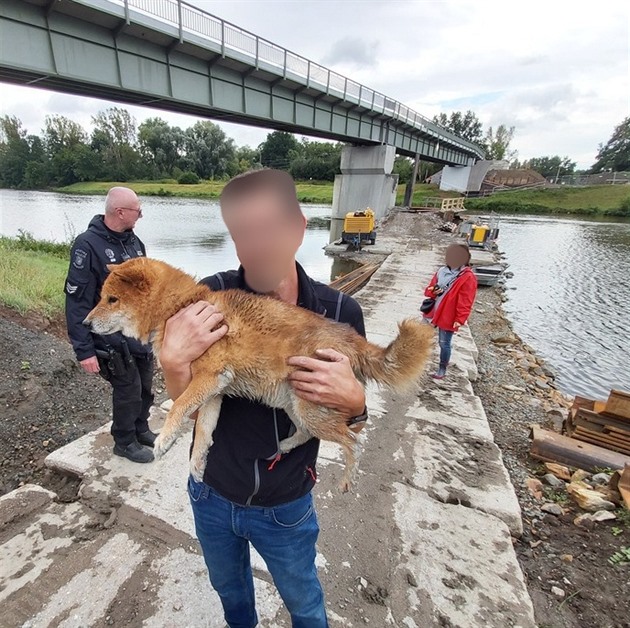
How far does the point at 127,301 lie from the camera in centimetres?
227

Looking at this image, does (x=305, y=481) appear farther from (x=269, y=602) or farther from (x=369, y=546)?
(x=369, y=546)

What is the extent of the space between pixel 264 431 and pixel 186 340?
0.64 meters

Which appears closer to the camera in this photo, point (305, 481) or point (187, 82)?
→ point (305, 481)

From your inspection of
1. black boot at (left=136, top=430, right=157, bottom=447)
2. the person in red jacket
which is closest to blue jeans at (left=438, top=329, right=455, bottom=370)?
the person in red jacket

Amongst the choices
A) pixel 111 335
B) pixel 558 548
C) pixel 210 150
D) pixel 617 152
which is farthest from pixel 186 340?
pixel 617 152

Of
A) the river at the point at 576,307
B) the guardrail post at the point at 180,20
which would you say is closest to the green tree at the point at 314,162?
the river at the point at 576,307

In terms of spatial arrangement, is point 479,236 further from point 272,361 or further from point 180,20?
point 272,361

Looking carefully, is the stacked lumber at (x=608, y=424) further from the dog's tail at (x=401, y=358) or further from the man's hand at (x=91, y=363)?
the man's hand at (x=91, y=363)

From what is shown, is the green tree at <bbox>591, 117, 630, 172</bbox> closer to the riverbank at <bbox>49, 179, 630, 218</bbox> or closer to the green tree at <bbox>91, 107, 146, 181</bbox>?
the riverbank at <bbox>49, 179, 630, 218</bbox>

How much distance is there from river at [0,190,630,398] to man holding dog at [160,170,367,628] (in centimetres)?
361

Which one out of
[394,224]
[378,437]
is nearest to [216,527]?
[378,437]

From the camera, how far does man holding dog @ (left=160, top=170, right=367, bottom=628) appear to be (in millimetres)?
1734

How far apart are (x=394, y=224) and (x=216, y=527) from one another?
35164 millimetres

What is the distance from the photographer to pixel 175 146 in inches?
2662
